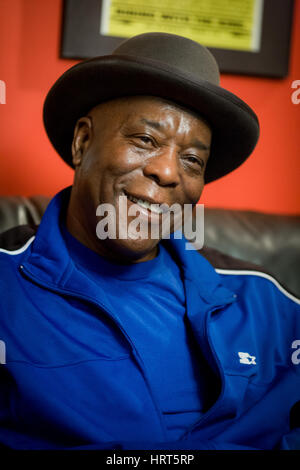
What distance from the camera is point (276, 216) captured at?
5.25ft

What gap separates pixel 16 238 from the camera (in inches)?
45.6

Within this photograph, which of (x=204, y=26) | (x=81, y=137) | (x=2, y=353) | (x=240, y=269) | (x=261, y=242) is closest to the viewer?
(x=2, y=353)

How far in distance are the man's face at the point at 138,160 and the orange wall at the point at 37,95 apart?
566 mm

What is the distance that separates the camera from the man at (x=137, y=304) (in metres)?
0.90

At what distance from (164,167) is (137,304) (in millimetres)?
327

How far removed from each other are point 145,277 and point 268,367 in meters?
0.36

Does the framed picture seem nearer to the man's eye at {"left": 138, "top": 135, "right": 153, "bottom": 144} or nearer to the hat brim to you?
the hat brim

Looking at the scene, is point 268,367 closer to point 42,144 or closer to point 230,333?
point 230,333

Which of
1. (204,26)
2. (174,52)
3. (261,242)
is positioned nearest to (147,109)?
(174,52)

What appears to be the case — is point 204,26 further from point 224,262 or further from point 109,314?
point 109,314

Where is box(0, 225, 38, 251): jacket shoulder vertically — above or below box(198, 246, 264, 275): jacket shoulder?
above

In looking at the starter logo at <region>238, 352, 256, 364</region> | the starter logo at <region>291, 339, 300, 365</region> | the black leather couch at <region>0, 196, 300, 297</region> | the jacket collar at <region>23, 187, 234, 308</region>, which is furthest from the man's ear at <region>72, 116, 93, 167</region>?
the starter logo at <region>291, 339, 300, 365</region>

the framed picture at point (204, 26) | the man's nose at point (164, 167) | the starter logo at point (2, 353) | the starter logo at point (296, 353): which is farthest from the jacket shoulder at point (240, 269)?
the framed picture at point (204, 26)

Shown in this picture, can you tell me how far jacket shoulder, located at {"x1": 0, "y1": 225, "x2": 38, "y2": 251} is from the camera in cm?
112
